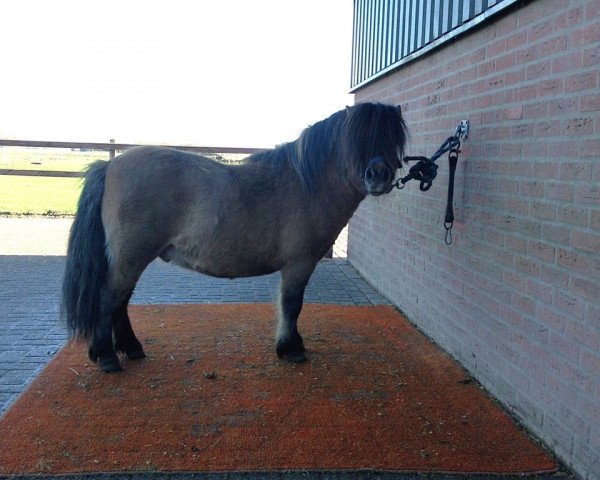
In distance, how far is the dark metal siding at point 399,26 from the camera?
3.94 metres

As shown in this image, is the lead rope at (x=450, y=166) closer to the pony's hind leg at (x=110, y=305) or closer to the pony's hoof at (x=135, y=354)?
the pony's hind leg at (x=110, y=305)

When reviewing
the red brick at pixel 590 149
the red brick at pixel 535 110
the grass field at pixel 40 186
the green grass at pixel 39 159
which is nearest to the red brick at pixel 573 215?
the red brick at pixel 590 149

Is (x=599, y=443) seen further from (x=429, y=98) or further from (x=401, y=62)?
(x=401, y=62)

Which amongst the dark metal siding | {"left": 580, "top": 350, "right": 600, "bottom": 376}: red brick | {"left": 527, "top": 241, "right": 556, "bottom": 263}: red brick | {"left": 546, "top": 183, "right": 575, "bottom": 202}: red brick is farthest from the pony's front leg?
the dark metal siding

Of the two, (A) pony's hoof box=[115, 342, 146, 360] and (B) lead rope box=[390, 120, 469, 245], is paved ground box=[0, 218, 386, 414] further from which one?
(B) lead rope box=[390, 120, 469, 245]

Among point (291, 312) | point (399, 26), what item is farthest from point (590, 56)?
point (399, 26)

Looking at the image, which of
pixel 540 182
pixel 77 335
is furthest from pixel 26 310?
pixel 540 182

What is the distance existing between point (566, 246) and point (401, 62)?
3.56m

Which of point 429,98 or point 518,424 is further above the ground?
point 429,98

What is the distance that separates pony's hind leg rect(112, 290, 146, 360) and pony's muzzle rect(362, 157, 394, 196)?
6.93 feet

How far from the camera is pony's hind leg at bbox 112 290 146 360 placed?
402 cm

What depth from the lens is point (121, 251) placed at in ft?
12.1

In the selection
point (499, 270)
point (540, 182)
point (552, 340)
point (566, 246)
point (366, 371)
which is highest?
point (540, 182)

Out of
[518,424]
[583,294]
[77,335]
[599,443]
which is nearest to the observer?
[599,443]
